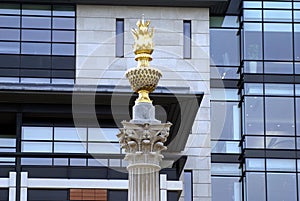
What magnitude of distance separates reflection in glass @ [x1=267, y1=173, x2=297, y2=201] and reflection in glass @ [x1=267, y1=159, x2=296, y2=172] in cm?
27

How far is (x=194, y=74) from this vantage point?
216ft

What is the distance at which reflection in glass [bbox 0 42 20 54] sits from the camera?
65125 mm

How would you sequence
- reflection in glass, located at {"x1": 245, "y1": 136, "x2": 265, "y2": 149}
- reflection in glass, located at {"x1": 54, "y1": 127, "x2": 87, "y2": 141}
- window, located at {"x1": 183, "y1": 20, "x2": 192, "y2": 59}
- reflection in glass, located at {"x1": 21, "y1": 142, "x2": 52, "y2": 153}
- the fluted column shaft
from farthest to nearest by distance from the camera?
reflection in glass, located at {"x1": 245, "y1": 136, "x2": 265, "y2": 149} → window, located at {"x1": 183, "y1": 20, "x2": 192, "y2": 59} → reflection in glass, located at {"x1": 54, "y1": 127, "x2": 87, "y2": 141} → reflection in glass, located at {"x1": 21, "y1": 142, "x2": 52, "y2": 153} → the fluted column shaft

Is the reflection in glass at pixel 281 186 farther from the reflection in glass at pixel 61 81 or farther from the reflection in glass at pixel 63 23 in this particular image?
the reflection in glass at pixel 63 23

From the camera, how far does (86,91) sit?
5981 cm

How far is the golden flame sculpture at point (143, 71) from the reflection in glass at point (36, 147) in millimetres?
26348

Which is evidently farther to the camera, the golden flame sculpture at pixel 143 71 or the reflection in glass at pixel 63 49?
the reflection in glass at pixel 63 49

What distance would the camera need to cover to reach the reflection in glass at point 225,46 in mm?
68125

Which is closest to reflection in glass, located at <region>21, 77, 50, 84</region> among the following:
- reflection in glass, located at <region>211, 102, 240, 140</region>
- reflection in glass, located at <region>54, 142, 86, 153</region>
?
reflection in glass, located at <region>54, 142, 86, 153</region>

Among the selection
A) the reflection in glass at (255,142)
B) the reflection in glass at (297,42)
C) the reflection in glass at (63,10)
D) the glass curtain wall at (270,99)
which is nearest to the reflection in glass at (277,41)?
the glass curtain wall at (270,99)

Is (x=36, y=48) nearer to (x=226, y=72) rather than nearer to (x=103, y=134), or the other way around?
(x=103, y=134)

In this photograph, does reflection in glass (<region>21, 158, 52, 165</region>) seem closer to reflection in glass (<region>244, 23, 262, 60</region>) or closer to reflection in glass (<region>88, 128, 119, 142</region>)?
reflection in glass (<region>88, 128, 119, 142</region>)

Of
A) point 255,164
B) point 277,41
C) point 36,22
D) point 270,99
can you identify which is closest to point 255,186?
point 255,164

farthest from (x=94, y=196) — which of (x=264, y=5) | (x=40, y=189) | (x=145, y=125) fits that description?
(x=145, y=125)
